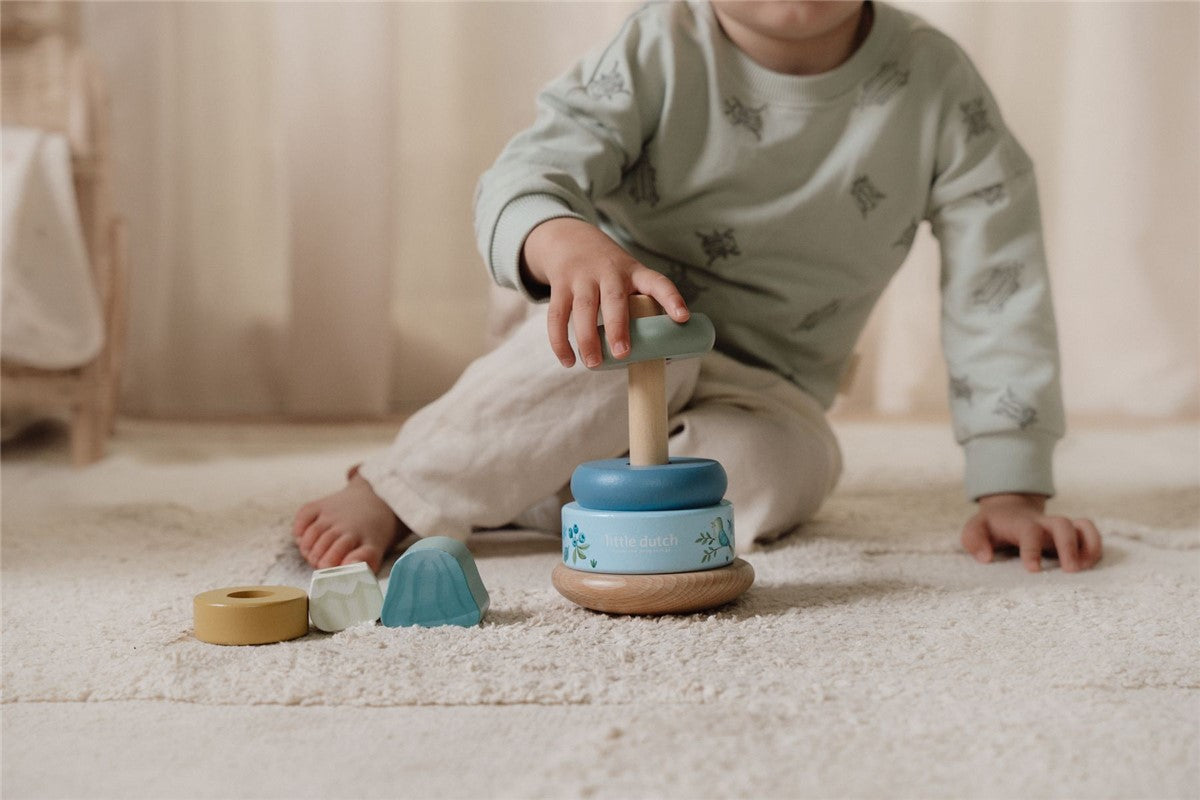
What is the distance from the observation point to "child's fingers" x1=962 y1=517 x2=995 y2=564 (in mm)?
765

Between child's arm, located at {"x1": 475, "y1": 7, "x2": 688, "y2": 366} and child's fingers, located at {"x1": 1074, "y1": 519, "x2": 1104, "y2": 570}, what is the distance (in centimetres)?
32

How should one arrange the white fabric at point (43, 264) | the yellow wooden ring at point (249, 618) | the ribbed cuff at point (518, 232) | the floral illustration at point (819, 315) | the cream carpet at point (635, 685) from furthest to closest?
the white fabric at point (43, 264), the floral illustration at point (819, 315), the ribbed cuff at point (518, 232), the yellow wooden ring at point (249, 618), the cream carpet at point (635, 685)

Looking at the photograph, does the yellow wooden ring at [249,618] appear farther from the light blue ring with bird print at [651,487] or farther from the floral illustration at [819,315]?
the floral illustration at [819,315]

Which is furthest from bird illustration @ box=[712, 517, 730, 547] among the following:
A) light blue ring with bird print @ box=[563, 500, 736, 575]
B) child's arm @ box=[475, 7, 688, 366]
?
child's arm @ box=[475, 7, 688, 366]

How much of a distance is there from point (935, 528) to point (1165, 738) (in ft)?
1.49

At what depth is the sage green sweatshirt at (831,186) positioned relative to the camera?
0.85m

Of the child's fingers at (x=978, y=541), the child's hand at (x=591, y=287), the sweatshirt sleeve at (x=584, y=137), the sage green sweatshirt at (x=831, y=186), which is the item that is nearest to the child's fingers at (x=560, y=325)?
the child's hand at (x=591, y=287)

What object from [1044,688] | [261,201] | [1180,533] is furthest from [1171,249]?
[1044,688]

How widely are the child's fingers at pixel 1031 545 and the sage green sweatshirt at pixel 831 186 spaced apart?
2.8 inches

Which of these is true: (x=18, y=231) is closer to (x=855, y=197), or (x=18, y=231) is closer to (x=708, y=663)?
(x=855, y=197)

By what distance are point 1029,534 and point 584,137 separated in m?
0.39

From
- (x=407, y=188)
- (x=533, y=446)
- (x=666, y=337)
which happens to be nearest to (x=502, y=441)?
(x=533, y=446)

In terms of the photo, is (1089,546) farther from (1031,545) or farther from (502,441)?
(502,441)

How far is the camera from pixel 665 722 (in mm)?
444
